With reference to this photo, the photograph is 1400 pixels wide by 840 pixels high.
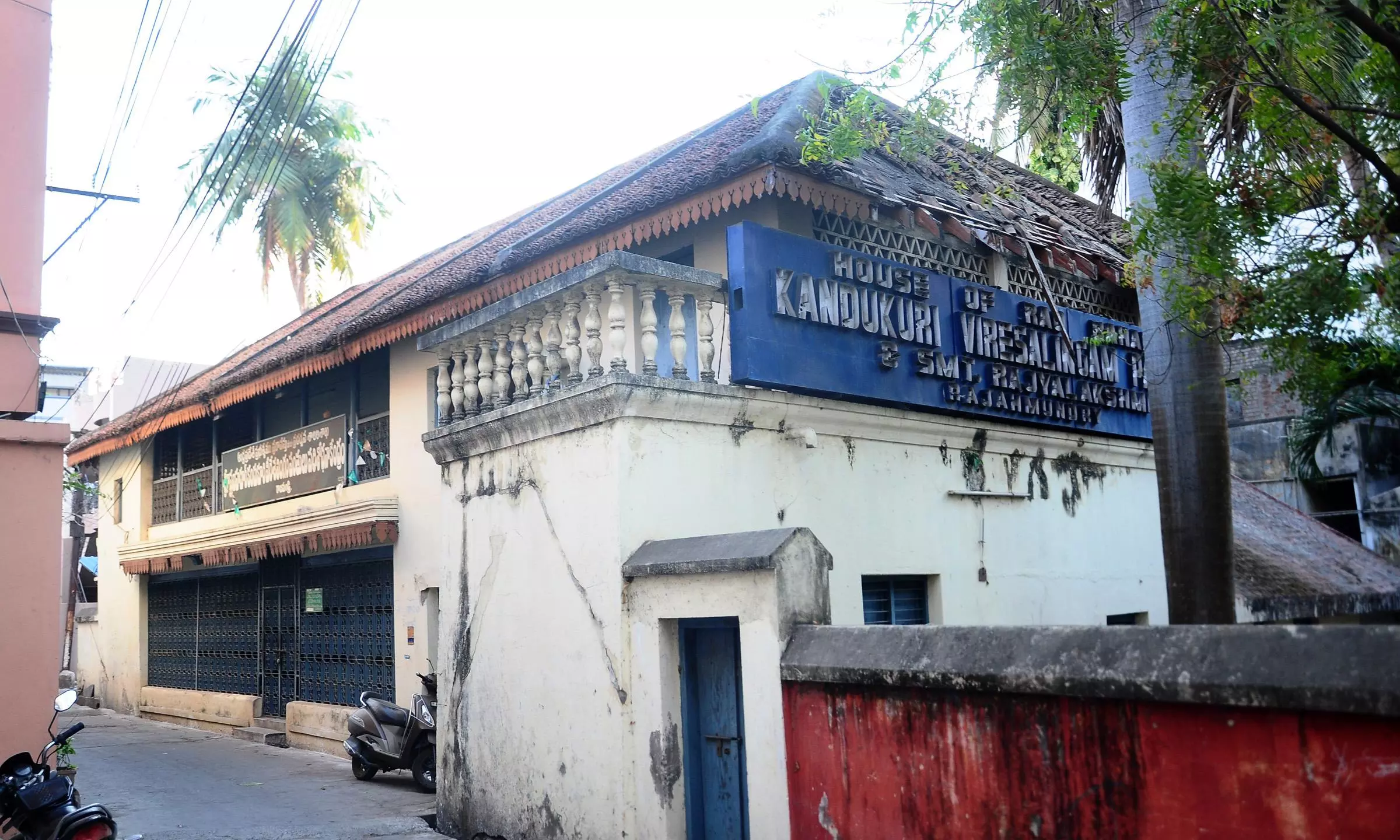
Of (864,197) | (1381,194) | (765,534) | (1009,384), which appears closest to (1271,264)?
(1381,194)

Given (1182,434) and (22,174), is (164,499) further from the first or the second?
(1182,434)

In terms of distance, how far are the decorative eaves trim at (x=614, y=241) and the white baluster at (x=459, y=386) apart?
751 millimetres

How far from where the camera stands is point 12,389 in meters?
7.56

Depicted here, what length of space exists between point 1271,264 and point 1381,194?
21.3 inches

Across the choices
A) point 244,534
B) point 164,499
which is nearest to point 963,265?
point 244,534

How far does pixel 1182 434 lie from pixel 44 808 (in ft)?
24.4

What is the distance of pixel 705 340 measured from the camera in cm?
697

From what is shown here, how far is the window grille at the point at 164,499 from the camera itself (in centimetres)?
1700

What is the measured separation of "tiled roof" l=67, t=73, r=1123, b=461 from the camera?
768cm

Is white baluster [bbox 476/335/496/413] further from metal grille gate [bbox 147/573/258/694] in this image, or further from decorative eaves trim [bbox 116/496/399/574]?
metal grille gate [bbox 147/573/258/694]

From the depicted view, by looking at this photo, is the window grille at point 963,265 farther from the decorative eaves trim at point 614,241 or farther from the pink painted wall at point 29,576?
the pink painted wall at point 29,576

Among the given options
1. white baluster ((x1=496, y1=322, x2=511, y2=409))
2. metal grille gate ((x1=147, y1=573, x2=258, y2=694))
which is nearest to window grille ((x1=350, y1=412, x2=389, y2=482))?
metal grille gate ((x1=147, y1=573, x2=258, y2=694))

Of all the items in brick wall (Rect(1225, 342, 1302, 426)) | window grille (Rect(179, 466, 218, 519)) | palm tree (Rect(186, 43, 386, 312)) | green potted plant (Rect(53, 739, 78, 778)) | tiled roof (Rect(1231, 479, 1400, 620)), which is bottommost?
green potted plant (Rect(53, 739, 78, 778))

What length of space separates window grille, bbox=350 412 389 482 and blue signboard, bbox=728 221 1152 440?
624 centimetres
